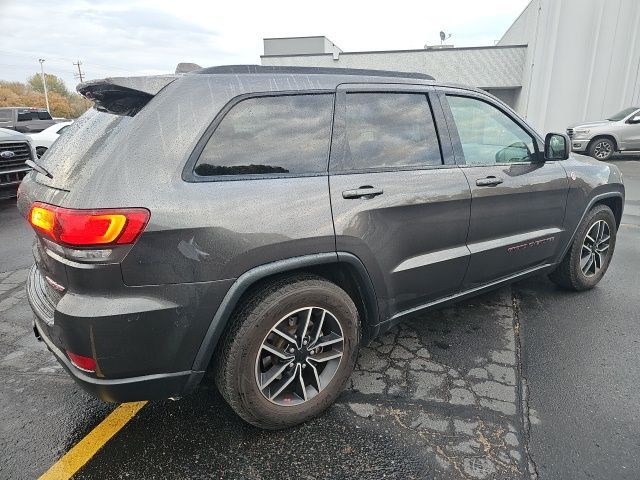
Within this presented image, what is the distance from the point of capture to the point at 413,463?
2.17 m

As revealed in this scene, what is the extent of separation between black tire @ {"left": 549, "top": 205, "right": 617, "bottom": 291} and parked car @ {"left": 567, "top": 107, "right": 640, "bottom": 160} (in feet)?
37.2

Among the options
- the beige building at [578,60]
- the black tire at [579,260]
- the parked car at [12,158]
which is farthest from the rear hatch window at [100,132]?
the beige building at [578,60]

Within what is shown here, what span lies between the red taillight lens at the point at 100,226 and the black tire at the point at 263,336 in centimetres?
63

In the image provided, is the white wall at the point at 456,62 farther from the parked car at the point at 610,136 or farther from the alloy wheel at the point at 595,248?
the alloy wheel at the point at 595,248

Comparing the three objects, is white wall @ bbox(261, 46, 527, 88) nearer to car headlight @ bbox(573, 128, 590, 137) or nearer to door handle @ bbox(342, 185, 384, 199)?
car headlight @ bbox(573, 128, 590, 137)

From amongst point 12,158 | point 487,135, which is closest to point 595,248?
point 487,135

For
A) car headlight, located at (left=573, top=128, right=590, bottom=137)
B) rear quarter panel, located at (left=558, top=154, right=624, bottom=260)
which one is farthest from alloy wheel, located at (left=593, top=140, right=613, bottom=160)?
rear quarter panel, located at (left=558, top=154, right=624, bottom=260)

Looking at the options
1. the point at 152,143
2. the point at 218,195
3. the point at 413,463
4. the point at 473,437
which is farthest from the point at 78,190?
the point at 473,437

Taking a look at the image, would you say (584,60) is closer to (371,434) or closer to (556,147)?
(556,147)

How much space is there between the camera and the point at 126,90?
2.14 m

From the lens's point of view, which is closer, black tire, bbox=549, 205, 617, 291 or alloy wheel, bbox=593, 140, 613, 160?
black tire, bbox=549, 205, 617, 291

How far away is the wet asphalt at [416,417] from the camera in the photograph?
7.07 ft

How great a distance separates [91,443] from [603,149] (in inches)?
628

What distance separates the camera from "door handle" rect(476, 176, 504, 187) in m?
2.96
